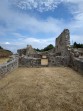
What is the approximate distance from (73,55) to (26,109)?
10.5 m

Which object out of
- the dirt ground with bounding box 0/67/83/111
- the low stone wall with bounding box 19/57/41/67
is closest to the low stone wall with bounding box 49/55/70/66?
the low stone wall with bounding box 19/57/41/67

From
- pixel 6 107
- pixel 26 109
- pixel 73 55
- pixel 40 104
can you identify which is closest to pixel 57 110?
pixel 40 104

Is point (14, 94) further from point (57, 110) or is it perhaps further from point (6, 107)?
point (57, 110)

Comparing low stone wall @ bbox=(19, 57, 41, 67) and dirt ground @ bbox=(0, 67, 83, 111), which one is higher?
low stone wall @ bbox=(19, 57, 41, 67)

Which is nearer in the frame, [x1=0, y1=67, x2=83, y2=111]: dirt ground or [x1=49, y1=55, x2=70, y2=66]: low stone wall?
[x1=0, y1=67, x2=83, y2=111]: dirt ground

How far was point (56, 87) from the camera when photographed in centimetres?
678

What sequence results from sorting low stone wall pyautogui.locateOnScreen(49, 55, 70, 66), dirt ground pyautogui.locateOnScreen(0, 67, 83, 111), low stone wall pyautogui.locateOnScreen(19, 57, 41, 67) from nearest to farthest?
dirt ground pyautogui.locateOnScreen(0, 67, 83, 111), low stone wall pyautogui.locateOnScreen(19, 57, 41, 67), low stone wall pyautogui.locateOnScreen(49, 55, 70, 66)

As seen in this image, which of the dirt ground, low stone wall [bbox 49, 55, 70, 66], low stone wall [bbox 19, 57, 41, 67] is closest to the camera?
the dirt ground

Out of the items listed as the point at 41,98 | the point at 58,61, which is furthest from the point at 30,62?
the point at 41,98

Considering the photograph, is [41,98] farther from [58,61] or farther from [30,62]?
[58,61]

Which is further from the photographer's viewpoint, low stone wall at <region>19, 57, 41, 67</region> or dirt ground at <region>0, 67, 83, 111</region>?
low stone wall at <region>19, 57, 41, 67</region>

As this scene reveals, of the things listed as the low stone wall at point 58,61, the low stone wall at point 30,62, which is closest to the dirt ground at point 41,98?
the low stone wall at point 30,62

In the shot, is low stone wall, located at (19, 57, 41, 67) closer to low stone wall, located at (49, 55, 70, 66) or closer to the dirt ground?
low stone wall, located at (49, 55, 70, 66)

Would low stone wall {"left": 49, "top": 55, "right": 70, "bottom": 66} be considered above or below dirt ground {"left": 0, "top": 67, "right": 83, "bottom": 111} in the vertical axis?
above
